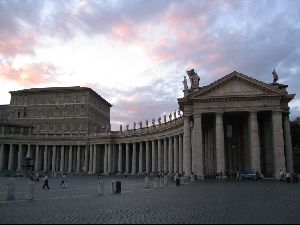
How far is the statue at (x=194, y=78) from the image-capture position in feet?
189

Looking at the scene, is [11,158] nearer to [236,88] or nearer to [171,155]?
[171,155]

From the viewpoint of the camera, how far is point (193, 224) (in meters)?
12.0

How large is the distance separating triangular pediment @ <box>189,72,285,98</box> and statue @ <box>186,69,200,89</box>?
3.60m

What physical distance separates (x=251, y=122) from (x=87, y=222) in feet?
141

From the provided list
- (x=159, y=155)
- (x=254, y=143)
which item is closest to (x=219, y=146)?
(x=254, y=143)

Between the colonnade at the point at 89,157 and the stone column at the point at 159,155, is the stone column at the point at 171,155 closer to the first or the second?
the stone column at the point at 159,155

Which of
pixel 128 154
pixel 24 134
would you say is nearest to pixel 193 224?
pixel 128 154

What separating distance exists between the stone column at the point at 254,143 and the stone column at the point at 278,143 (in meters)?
2.37

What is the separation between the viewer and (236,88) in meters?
53.4

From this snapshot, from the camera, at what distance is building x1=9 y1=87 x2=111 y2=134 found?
115m

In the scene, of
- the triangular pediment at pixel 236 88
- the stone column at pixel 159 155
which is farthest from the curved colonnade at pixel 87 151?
the triangular pediment at pixel 236 88

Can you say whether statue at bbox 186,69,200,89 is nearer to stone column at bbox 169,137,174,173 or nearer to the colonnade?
stone column at bbox 169,137,174,173

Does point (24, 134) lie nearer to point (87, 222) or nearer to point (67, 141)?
point (67, 141)

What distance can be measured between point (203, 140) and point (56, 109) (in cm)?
6412
